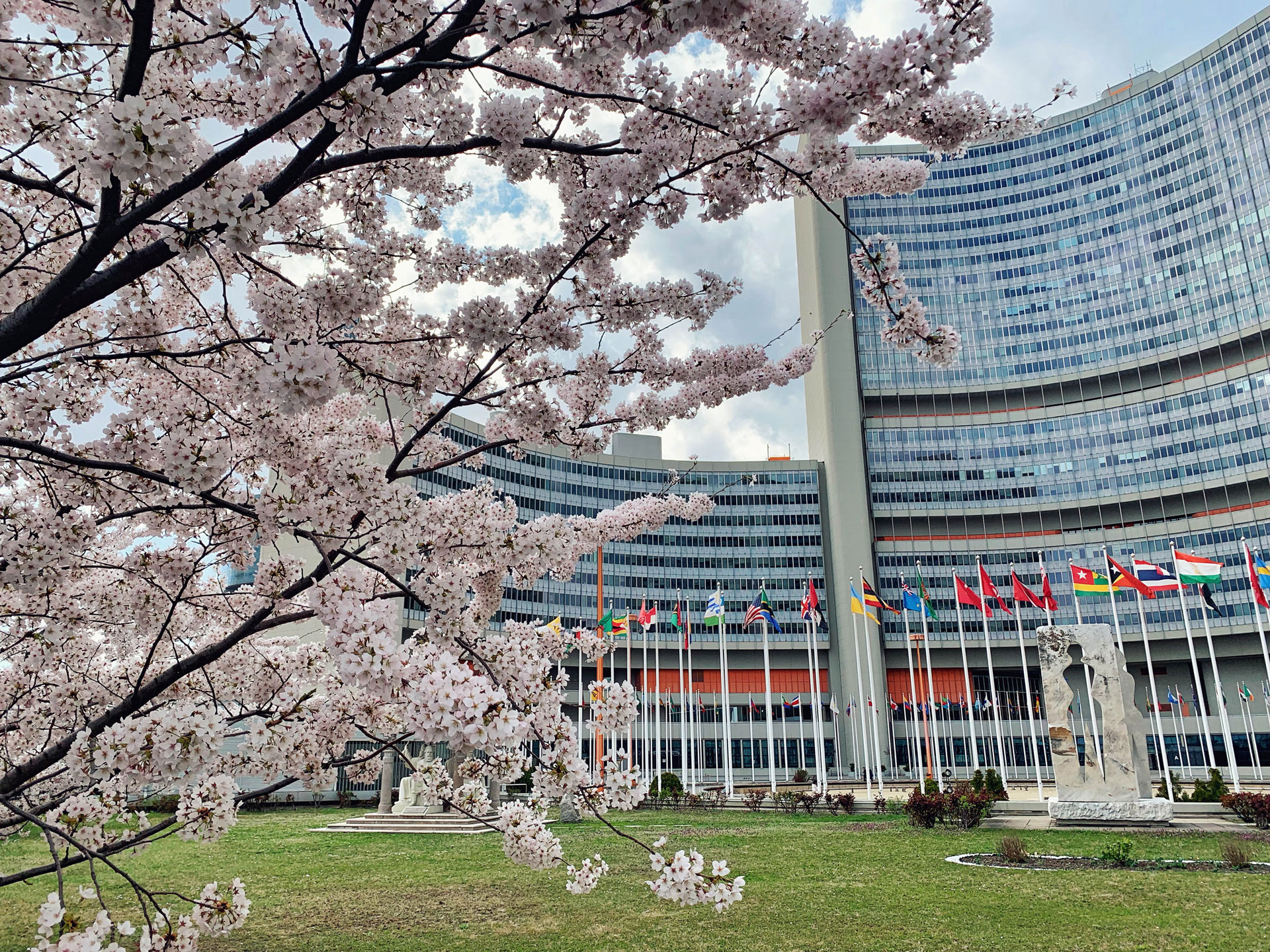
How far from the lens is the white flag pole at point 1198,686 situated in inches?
1442

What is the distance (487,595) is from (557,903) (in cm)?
848

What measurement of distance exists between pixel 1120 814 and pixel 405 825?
22.7 m

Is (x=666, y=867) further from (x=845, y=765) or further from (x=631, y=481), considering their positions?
(x=631, y=481)

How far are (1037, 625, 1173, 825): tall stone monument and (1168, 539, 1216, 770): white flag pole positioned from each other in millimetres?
8948

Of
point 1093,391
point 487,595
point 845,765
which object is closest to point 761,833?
point 487,595

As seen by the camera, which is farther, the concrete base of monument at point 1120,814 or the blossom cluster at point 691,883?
the concrete base of monument at point 1120,814

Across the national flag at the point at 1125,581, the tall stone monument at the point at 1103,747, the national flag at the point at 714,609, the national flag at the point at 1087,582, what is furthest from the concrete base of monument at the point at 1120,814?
the national flag at the point at 714,609

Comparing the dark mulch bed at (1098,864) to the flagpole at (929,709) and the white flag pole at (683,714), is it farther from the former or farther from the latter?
the flagpole at (929,709)

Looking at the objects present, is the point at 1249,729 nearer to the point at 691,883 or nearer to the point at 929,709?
the point at 929,709

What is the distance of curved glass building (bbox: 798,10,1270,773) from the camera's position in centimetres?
7025

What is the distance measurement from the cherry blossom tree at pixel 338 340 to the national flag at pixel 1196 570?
32.0m

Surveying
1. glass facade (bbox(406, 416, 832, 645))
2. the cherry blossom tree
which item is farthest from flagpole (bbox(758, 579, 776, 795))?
the cherry blossom tree

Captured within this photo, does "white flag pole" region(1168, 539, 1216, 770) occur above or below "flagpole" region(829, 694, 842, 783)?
above

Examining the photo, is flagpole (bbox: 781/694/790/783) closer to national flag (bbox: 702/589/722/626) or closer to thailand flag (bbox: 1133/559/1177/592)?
national flag (bbox: 702/589/722/626)
